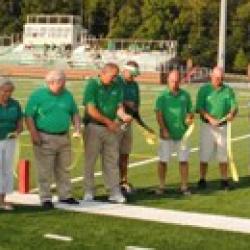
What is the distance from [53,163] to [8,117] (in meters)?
0.77

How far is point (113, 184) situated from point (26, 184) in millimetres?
1159

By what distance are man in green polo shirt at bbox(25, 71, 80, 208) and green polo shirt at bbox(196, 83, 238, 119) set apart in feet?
6.88

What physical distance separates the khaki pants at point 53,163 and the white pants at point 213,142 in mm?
2277

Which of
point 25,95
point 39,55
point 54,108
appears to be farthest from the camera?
point 39,55

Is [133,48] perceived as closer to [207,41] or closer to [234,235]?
[207,41]

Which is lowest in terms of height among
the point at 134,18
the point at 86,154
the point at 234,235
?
Result: the point at 234,235

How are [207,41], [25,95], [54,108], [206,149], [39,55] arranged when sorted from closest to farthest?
1. [54,108]
2. [206,149]
3. [25,95]
4. [39,55]
5. [207,41]

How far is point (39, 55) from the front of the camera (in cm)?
5888

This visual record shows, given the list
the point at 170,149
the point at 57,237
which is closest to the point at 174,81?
the point at 170,149

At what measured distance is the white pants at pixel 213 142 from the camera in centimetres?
1114

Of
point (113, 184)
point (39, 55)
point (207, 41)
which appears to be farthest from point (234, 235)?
point (207, 41)

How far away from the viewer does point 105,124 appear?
9.89 m

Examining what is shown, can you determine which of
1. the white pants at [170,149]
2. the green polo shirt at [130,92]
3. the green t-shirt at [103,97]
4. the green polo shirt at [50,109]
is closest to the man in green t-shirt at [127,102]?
the green polo shirt at [130,92]

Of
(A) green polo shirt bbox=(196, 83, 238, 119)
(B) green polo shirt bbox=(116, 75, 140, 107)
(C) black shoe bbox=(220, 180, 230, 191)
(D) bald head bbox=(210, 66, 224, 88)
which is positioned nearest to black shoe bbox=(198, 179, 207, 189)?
(C) black shoe bbox=(220, 180, 230, 191)
